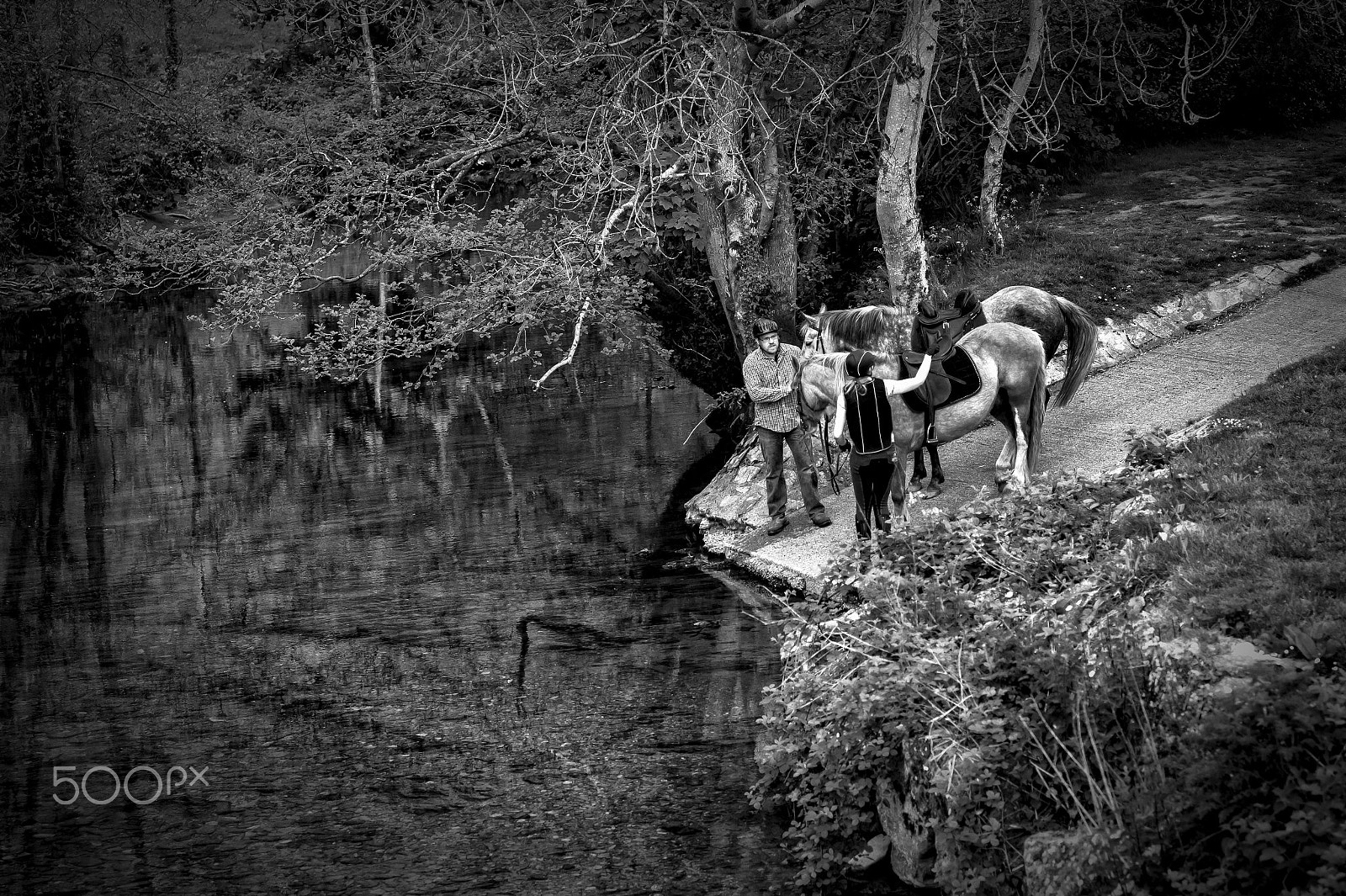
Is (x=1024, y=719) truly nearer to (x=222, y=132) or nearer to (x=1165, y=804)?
(x=1165, y=804)

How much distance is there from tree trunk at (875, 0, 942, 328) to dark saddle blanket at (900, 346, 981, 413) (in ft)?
9.38

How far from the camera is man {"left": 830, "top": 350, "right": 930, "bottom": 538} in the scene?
999cm

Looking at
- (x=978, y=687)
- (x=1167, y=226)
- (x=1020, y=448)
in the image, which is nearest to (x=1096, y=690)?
(x=978, y=687)

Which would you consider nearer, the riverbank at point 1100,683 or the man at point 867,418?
the riverbank at point 1100,683

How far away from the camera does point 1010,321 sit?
11.8 metres

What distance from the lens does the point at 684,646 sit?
1050 cm

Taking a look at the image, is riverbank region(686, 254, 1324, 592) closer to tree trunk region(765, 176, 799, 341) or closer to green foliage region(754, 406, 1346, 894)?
green foliage region(754, 406, 1346, 894)

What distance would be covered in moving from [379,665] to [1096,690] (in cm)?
668

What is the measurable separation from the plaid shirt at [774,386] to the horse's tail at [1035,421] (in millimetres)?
2348

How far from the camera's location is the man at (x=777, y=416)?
1211cm

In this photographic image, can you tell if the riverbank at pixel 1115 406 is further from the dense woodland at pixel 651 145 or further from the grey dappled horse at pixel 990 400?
the dense woodland at pixel 651 145
